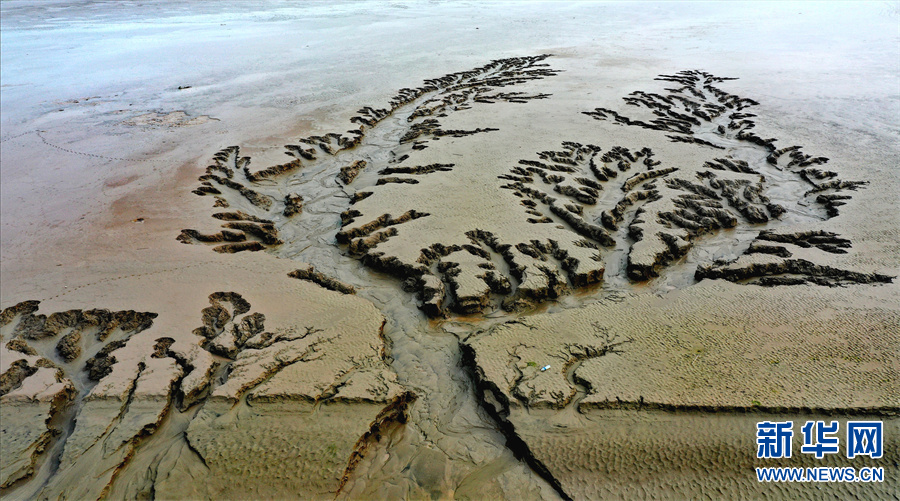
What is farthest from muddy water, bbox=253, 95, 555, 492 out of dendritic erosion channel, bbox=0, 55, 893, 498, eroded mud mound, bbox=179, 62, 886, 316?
eroded mud mound, bbox=179, 62, 886, 316

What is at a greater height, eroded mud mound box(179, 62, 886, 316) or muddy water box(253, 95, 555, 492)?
eroded mud mound box(179, 62, 886, 316)

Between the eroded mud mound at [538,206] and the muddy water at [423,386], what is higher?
the eroded mud mound at [538,206]

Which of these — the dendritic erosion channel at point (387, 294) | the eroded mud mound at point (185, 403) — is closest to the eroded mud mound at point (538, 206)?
the dendritic erosion channel at point (387, 294)

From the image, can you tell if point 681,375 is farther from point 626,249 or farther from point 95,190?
point 95,190

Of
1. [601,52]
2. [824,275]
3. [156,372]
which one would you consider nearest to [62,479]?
[156,372]

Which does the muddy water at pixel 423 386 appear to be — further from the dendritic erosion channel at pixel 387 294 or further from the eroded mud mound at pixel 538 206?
the eroded mud mound at pixel 538 206

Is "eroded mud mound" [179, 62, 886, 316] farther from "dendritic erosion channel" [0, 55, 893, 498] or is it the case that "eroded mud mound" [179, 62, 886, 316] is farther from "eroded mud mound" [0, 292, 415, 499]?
"eroded mud mound" [0, 292, 415, 499]

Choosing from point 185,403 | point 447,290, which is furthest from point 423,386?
point 185,403
